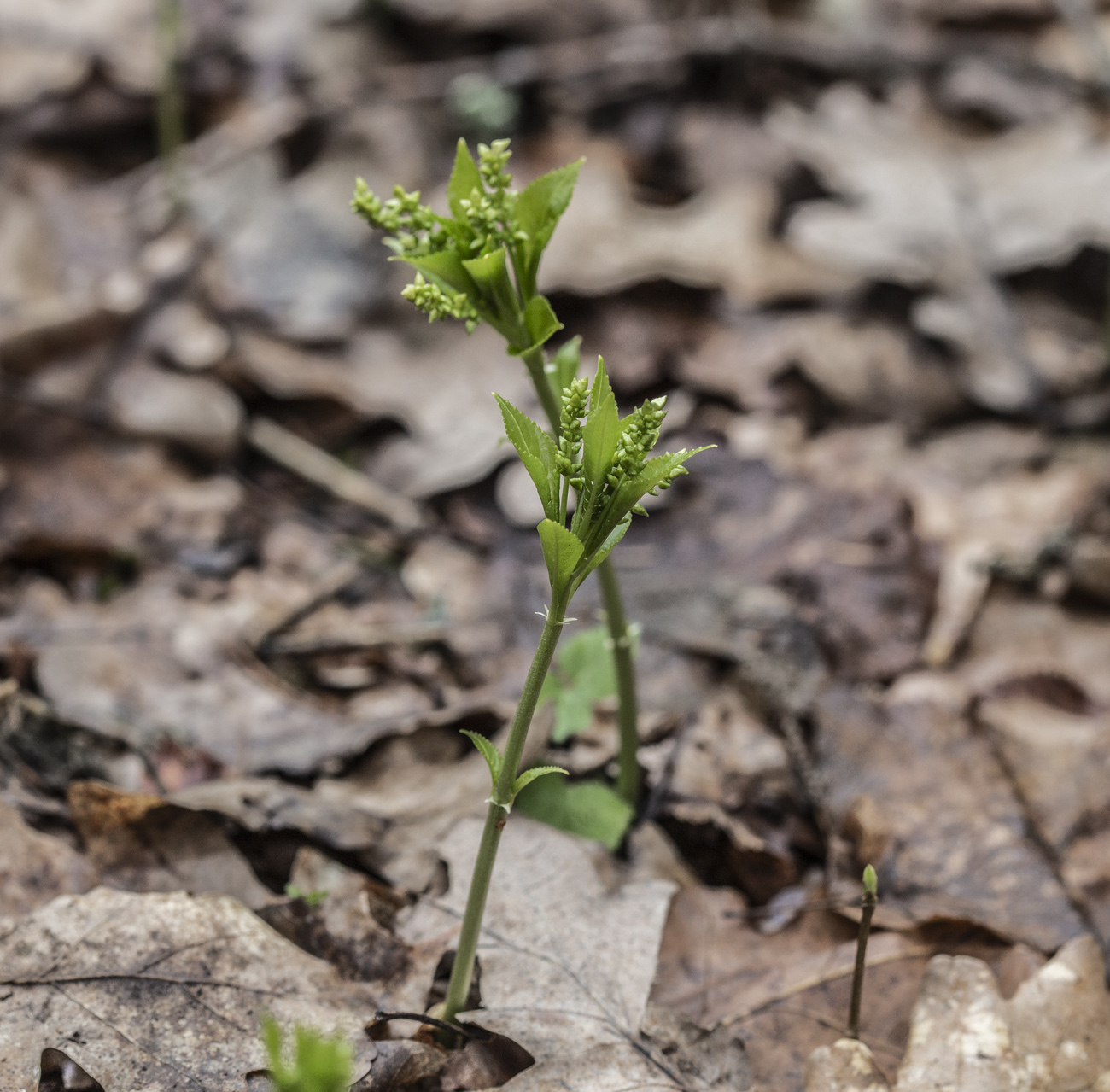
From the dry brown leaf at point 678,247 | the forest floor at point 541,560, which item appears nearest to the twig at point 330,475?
the forest floor at point 541,560

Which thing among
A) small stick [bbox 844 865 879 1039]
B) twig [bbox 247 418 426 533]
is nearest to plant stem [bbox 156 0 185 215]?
twig [bbox 247 418 426 533]

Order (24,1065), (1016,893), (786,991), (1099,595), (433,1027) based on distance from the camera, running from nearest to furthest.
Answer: (24,1065) < (433,1027) < (786,991) < (1016,893) < (1099,595)

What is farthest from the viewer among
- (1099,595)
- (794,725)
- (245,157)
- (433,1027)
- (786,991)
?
(245,157)

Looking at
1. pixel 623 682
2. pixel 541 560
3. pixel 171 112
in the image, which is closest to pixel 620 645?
pixel 623 682

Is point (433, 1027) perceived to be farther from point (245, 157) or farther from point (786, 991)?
point (245, 157)

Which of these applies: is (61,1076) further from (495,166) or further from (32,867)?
(495,166)

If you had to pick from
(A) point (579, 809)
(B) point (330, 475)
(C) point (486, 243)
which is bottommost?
(A) point (579, 809)

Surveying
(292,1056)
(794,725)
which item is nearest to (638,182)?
(794,725)

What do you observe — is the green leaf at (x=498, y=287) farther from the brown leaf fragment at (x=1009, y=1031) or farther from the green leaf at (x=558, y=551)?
the brown leaf fragment at (x=1009, y=1031)
